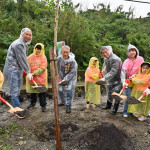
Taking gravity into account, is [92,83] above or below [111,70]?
below

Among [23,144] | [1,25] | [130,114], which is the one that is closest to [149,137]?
[130,114]

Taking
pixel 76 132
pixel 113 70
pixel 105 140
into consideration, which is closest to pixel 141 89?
pixel 113 70

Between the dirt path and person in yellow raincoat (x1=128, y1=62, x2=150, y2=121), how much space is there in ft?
0.86

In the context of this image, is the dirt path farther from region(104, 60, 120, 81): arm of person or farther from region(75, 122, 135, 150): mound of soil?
region(104, 60, 120, 81): arm of person

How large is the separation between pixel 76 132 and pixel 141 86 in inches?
63.7

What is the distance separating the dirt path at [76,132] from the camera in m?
2.46

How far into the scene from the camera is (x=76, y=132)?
292 centimetres

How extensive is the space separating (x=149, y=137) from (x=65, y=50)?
2476 millimetres

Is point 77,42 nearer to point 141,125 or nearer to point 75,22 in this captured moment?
point 75,22

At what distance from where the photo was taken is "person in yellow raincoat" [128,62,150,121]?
325 centimetres

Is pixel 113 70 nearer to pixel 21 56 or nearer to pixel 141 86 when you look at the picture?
pixel 141 86

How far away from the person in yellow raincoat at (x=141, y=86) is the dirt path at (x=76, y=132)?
10.3 inches

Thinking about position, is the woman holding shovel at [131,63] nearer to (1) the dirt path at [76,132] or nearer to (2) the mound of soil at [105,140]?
(1) the dirt path at [76,132]

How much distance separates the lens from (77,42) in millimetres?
7227
